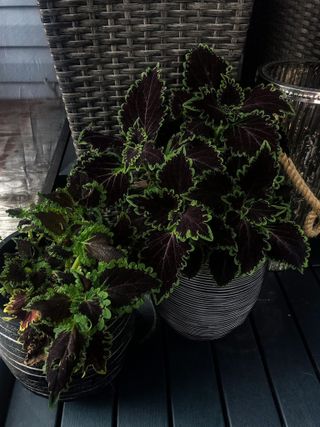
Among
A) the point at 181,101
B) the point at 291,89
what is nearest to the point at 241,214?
the point at 181,101

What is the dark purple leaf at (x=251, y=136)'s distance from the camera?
80 centimetres

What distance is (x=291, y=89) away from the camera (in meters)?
1.02

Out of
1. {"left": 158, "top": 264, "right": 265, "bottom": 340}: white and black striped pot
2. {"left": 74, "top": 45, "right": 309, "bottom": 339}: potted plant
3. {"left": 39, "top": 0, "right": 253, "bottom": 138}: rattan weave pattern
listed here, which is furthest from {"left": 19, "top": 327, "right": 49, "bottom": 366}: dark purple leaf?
{"left": 39, "top": 0, "right": 253, "bottom": 138}: rattan weave pattern

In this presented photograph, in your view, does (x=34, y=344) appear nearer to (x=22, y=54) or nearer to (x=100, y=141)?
(x=100, y=141)

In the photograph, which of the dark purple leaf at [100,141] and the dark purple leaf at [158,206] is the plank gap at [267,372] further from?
the dark purple leaf at [100,141]

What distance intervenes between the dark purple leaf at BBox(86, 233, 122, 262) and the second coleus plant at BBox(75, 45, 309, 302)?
7 centimetres

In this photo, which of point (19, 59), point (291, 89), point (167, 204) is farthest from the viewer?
point (19, 59)

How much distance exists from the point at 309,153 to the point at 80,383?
82 cm

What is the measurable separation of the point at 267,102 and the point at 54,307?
58 centimetres

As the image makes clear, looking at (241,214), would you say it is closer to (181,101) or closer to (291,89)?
(181,101)

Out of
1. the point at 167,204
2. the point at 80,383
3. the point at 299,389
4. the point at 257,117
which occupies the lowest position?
the point at 299,389

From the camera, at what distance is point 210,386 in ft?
3.27

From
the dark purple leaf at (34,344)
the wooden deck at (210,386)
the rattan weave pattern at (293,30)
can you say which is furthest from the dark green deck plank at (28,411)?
the rattan weave pattern at (293,30)

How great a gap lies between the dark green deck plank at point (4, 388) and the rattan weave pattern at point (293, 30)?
1.22 m
